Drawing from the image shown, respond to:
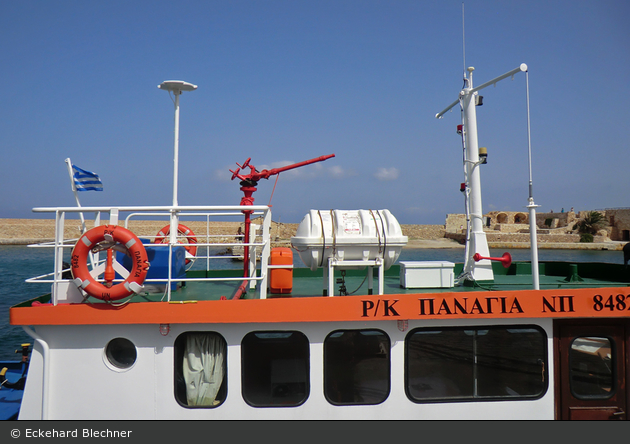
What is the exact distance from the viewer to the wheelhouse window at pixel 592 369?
433 cm

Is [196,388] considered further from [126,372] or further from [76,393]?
[76,393]

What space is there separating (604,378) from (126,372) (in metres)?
4.77

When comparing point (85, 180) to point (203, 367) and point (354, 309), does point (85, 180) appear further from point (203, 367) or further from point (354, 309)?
point (354, 309)

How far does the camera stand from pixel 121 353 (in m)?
4.21

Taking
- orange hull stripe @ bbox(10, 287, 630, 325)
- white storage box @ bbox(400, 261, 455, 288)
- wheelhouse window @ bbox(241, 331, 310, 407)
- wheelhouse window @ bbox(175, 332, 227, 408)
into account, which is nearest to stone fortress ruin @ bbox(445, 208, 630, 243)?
white storage box @ bbox(400, 261, 455, 288)

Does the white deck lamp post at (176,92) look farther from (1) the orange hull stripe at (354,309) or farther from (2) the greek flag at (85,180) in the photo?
(1) the orange hull stripe at (354,309)

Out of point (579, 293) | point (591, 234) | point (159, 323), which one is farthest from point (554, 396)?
point (591, 234)

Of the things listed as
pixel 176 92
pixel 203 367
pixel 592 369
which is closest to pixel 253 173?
pixel 176 92

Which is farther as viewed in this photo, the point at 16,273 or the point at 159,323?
the point at 16,273

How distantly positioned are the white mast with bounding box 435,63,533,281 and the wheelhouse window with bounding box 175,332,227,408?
140 inches

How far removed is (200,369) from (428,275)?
2.98 meters

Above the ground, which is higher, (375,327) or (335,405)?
(375,327)

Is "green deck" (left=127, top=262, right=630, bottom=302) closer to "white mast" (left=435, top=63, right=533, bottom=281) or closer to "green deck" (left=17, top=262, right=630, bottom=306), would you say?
"green deck" (left=17, top=262, right=630, bottom=306)

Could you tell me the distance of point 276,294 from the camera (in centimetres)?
522
